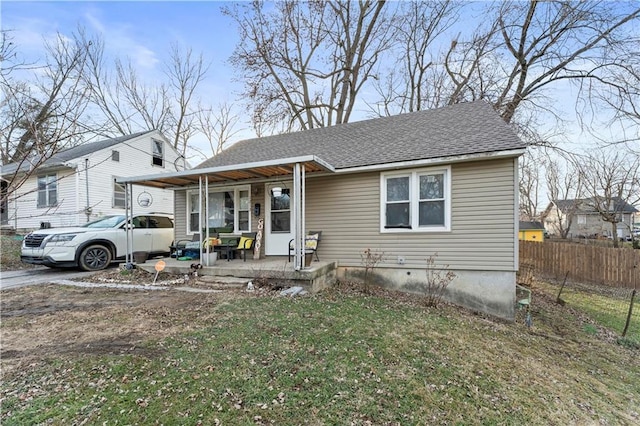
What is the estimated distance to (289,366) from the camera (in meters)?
3.17

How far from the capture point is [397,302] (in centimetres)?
602

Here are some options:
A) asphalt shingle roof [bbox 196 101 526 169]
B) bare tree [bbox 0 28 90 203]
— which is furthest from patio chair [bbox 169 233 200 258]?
bare tree [bbox 0 28 90 203]

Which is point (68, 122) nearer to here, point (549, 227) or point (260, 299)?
point (260, 299)

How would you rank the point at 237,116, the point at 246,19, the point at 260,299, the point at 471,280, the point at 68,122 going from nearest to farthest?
the point at 68,122, the point at 260,299, the point at 471,280, the point at 246,19, the point at 237,116

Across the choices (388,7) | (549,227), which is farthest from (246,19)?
(549,227)

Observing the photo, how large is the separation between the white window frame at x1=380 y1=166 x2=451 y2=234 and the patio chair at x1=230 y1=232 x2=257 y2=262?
3643mm

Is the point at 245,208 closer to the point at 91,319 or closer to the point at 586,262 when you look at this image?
the point at 91,319

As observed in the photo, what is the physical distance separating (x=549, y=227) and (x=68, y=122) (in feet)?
182

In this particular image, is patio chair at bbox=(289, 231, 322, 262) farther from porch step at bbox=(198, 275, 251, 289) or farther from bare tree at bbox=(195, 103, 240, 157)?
bare tree at bbox=(195, 103, 240, 157)

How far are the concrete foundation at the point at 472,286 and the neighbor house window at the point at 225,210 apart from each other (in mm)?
4147

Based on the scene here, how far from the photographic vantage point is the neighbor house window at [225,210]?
8.81 metres

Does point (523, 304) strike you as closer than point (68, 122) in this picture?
No

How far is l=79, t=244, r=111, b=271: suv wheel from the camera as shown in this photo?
8.23 metres

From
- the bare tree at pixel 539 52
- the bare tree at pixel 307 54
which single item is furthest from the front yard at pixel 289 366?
the bare tree at pixel 307 54
